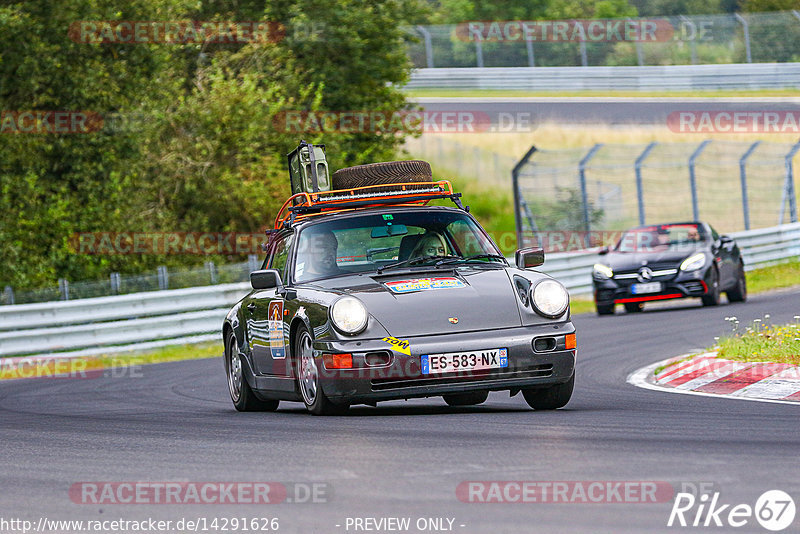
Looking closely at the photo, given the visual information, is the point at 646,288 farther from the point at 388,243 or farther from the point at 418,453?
the point at 418,453

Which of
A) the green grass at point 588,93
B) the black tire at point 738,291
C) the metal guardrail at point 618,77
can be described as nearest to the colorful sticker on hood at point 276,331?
the black tire at point 738,291

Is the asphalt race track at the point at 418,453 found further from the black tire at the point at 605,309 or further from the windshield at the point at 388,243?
the black tire at the point at 605,309

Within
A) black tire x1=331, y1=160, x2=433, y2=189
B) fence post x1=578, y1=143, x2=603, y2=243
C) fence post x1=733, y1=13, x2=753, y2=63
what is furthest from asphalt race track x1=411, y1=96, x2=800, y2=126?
black tire x1=331, y1=160, x2=433, y2=189

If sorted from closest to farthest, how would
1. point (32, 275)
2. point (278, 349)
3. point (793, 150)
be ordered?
point (278, 349), point (32, 275), point (793, 150)

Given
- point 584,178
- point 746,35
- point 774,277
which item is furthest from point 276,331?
point 746,35

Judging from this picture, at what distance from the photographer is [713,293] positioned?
21.3 metres

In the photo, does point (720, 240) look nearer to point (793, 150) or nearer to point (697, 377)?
point (793, 150)

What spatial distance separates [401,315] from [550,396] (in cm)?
123

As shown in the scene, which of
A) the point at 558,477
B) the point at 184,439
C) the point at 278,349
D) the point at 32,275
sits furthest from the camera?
the point at 32,275

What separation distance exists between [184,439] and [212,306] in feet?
45.2

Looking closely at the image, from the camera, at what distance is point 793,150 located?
28.9 meters

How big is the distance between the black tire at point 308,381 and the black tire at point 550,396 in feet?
4.16

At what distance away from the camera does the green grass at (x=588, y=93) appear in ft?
146

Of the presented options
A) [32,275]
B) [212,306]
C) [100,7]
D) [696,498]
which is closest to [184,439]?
[696,498]
